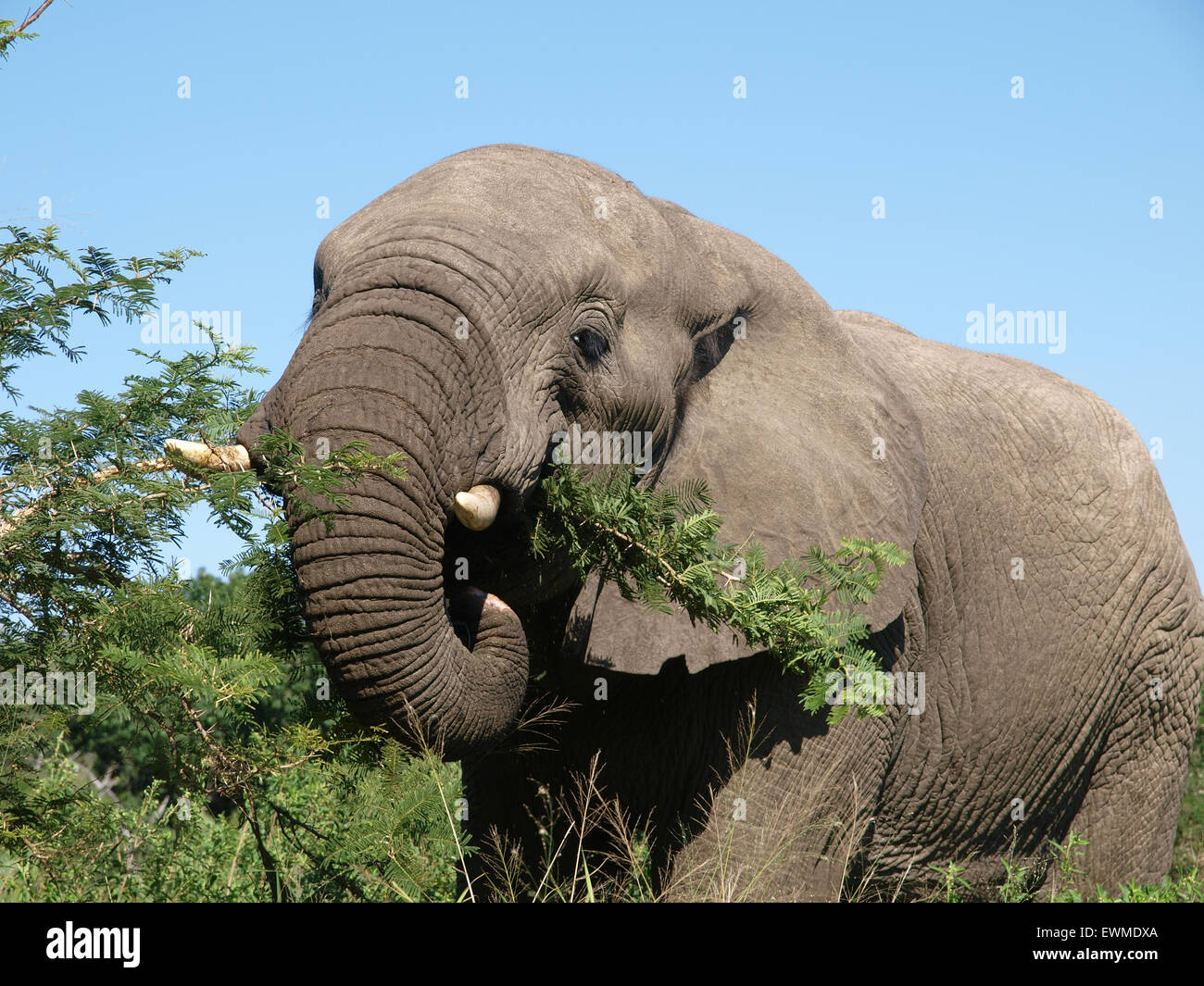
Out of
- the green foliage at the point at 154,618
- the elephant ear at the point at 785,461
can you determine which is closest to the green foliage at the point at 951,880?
the elephant ear at the point at 785,461

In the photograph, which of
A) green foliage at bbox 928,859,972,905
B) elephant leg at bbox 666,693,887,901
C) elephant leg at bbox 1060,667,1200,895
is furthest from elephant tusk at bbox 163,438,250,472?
elephant leg at bbox 1060,667,1200,895

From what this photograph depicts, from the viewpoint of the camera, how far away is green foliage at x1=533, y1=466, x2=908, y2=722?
14.4 feet

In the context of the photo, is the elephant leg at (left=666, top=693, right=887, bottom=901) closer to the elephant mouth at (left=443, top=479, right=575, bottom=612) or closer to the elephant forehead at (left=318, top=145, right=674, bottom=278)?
the elephant mouth at (left=443, top=479, right=575, bottom=612)

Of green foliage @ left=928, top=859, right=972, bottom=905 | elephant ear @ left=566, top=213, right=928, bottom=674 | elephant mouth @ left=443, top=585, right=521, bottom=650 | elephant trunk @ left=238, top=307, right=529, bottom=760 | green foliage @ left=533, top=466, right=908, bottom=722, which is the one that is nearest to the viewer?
elephant trunk @ left=238, top=307, right=529, bottom=760

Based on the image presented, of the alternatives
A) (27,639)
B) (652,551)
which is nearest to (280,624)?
(27,639)

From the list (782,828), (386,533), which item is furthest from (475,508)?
(782,828)

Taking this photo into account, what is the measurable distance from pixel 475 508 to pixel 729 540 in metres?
1.35

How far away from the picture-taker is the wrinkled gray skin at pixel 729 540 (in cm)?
389

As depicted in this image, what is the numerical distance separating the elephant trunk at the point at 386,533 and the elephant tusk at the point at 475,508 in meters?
0.03

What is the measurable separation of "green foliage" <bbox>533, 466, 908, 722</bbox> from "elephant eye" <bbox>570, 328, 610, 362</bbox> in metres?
0.38

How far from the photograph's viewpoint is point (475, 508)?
13.0ft

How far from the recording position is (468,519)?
13.0 feet

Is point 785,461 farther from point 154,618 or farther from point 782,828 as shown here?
point 154,618
